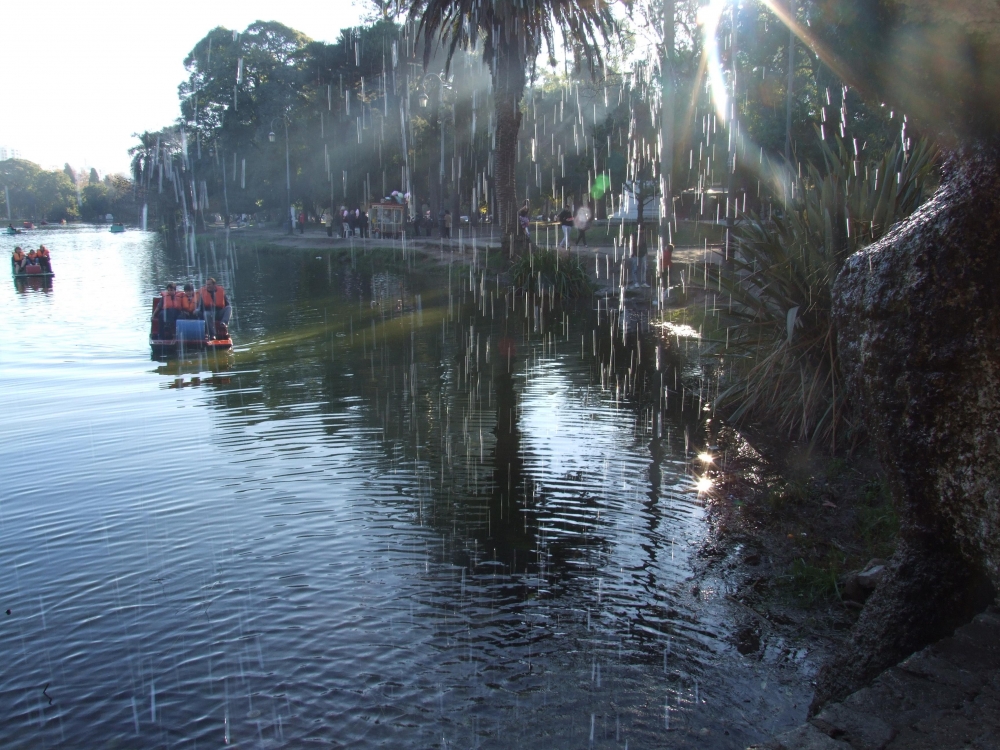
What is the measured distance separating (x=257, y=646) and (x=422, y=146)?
148 ft

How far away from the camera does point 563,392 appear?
535 inches

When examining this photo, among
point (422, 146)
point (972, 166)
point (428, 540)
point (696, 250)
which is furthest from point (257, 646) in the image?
point (422, 146)

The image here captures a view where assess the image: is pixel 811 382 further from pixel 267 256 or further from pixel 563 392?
pixel 267 256

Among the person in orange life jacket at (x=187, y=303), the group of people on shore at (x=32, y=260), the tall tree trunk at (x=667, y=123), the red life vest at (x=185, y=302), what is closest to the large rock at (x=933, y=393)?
the person in orange life jacket at (x=187, y=303)

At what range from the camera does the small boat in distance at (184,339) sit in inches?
701

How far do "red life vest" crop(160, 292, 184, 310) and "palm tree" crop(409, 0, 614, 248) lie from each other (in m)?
9.05

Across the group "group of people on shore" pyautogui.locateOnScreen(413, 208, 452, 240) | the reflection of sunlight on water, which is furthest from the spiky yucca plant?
"group of people on shore" pyautogui.locateOnScreen(413, 208, 452, 240)

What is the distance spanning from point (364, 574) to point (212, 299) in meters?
13.3

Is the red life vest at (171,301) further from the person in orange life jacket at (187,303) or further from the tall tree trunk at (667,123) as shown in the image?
the tall tree trunk at (667,123)

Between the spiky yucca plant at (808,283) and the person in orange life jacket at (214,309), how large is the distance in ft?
38.3

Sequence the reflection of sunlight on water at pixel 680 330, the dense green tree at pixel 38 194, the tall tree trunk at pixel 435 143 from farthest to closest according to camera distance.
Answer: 1. the dense green tree at pixel 38 194
2. the tall tree trunk at pixel 435 143
3. the reflection of sunlight on water at pixel 680 330

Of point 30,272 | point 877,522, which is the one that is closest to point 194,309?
point 877,522

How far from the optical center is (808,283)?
9359 mm

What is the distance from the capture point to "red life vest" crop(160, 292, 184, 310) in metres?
18.3
